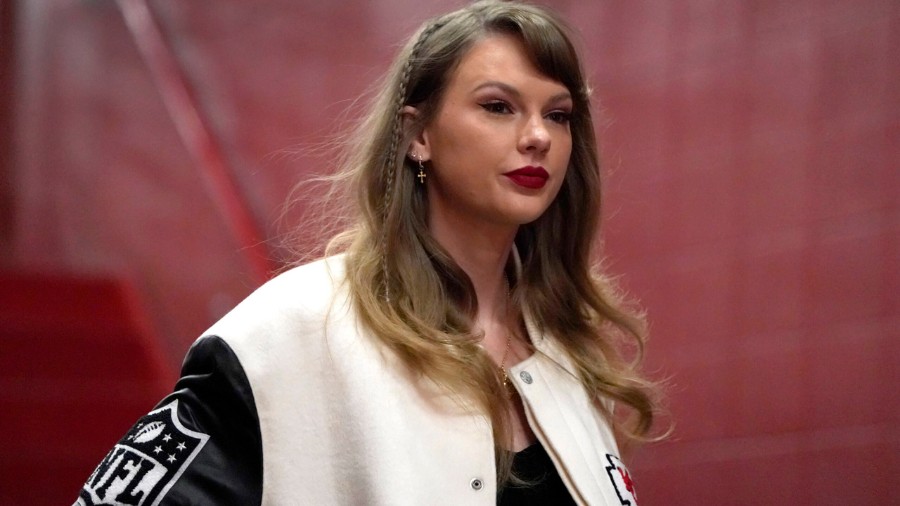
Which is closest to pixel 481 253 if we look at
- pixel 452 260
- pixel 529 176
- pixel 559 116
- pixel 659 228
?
pixel 452 260

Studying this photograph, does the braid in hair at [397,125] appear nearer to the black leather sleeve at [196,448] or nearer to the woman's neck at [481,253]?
the woman's neck at [481,253]

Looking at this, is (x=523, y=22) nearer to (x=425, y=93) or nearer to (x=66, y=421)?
(x=425, y=93)

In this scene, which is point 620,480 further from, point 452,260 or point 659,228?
point 659,228

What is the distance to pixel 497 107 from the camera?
182 cm

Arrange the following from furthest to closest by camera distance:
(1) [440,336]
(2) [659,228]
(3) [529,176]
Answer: (2) [659,228], (3) [529,176], (1) [440,336]

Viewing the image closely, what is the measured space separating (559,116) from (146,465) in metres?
0.94

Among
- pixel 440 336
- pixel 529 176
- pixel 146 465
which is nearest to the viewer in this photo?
pixel 146 465

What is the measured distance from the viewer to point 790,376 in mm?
2432

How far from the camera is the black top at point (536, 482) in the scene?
66.4 inches

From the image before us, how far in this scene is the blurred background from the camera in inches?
94.1

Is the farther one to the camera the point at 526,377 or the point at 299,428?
the point at 526,377

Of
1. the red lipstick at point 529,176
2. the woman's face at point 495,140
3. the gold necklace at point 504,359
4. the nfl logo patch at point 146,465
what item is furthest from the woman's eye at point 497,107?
the nfl logo patch at point 146,465

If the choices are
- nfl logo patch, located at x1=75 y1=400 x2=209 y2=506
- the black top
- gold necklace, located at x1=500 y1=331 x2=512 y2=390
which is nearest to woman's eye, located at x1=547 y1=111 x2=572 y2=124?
gold necklace, located at x1=500 y1=331 x2=512 y2=390

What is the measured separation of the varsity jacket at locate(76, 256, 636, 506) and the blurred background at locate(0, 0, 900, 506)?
0.90 metres
